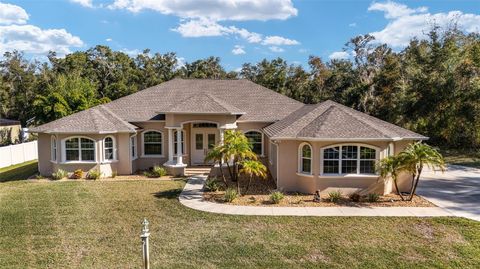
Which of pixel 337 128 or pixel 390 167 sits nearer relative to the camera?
pixel 390 167

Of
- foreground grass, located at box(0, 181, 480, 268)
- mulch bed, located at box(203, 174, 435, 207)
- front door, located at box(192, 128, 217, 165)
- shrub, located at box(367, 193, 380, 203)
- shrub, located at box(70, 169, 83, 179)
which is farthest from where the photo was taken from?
front door, located at box(192, 128, 217, 165)

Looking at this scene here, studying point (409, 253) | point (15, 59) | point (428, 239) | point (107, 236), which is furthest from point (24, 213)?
point (15, 59)

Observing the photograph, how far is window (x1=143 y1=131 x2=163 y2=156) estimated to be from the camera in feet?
73.2

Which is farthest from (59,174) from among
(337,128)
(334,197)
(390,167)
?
(390,167)

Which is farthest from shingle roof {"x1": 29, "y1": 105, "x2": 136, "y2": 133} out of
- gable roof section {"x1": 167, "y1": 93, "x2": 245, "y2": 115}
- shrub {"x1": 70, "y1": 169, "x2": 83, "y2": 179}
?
gable roof section {"x1": 167, "y1": 93, "x2": 245, "y2": 115}

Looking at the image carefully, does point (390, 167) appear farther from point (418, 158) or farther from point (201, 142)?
point (201, 142)

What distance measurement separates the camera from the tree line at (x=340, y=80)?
27609mm

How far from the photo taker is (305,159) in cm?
1593

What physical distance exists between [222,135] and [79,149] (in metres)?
8.38

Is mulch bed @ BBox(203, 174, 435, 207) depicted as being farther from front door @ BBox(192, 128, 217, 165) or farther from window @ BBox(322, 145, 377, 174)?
front door @ BBox(192, 128, 217, 165)

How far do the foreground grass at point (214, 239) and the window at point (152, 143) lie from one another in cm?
839

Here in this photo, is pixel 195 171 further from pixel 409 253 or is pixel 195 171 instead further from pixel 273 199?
pixel 409 253

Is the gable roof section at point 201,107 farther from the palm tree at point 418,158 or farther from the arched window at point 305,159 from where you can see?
the palm tree at point 418,158

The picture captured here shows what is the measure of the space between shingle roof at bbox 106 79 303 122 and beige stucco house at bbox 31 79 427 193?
7 cm
